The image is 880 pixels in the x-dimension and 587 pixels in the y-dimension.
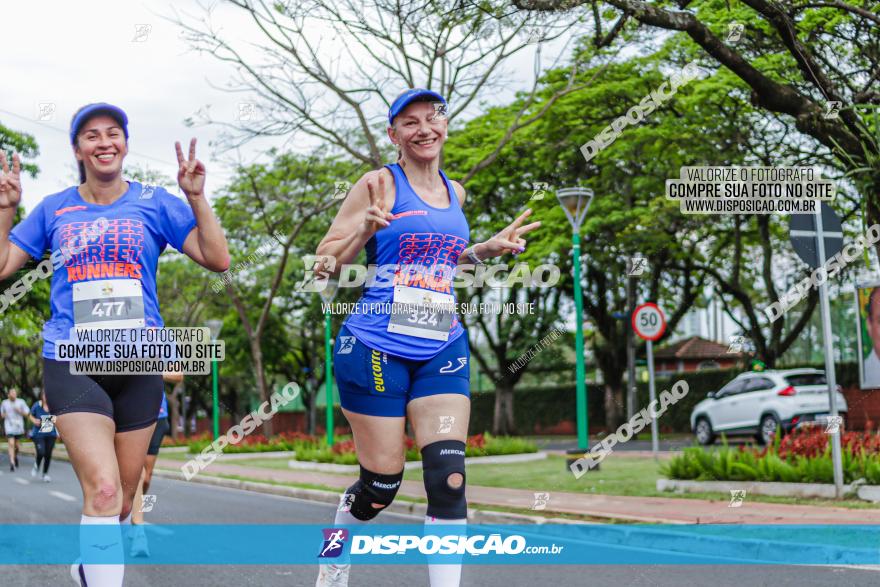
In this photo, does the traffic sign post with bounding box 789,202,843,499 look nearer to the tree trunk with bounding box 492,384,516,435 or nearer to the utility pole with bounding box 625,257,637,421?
the utility pole with bounding box 625,257,637,421

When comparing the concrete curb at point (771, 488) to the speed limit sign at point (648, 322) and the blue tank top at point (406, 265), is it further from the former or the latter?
the blue tank top at point (406, 265)

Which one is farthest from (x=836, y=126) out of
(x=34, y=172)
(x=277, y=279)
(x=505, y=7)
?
(x=34, y=172)

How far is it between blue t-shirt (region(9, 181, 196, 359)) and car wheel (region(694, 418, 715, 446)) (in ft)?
68.5

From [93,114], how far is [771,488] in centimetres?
820

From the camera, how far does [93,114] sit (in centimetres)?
428

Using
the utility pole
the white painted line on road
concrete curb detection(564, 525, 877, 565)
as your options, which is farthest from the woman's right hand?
the utility pole

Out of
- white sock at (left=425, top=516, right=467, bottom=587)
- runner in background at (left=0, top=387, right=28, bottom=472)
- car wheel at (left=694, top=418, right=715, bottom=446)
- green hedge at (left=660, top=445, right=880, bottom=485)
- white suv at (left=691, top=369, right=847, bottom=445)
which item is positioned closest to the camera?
white sock at (left=425, top=516, right=467, bottom=587)

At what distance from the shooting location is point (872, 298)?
18500mm

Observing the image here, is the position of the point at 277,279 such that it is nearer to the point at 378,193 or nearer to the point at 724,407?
the point at 724,407

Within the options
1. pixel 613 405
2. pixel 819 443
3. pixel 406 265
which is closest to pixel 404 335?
pixel 406 265

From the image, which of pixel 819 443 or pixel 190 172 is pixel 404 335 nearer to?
pixel 190 172

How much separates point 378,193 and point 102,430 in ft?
4.60

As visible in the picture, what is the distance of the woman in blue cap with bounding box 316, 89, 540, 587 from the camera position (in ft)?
13.3

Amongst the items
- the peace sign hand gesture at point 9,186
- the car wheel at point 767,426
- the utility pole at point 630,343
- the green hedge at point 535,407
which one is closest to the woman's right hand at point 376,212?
the peace sign hand gesture at point 9,186
